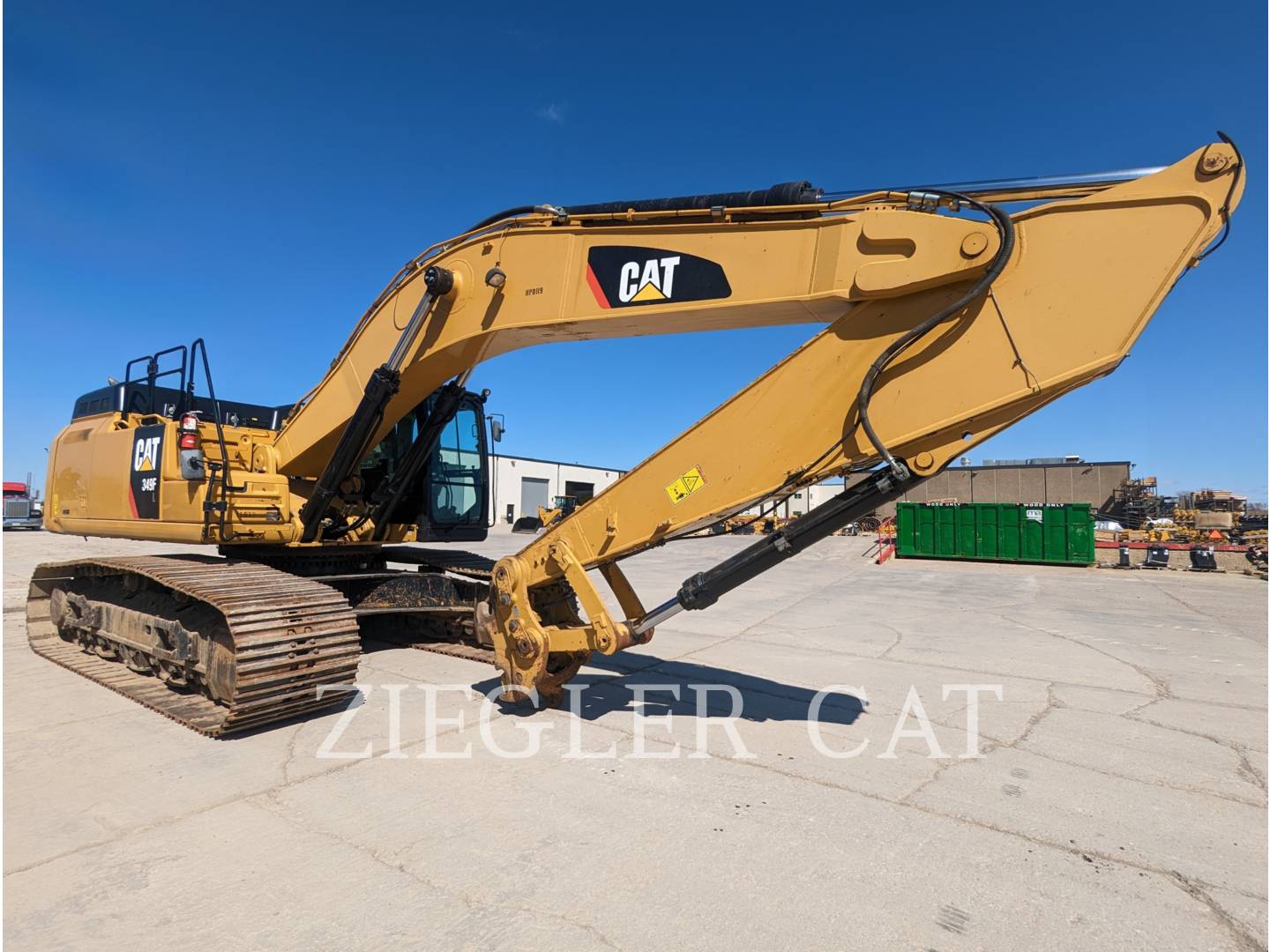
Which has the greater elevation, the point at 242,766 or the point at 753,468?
the point at 753,468

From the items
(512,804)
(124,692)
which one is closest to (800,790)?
(512,804)

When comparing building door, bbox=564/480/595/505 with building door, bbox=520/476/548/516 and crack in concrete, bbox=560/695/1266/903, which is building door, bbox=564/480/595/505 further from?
crack in concrete, bbox=560/695/1266/903

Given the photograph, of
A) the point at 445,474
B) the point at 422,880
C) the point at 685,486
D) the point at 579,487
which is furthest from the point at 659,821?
the point at 579,487

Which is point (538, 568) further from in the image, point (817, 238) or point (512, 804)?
point (817, 238)

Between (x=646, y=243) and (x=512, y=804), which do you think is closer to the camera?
(x=512, y=804)

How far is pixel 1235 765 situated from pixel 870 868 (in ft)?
10.7

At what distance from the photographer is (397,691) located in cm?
610

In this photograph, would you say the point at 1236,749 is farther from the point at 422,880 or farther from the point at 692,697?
the point at 422,880

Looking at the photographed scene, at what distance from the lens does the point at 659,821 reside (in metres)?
3.78

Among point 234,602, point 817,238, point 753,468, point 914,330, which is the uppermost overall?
point 817,238

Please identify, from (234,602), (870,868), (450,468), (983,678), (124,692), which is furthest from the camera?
(450,468)

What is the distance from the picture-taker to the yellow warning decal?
4.65m

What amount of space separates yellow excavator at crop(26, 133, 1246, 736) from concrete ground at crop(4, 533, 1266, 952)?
0.69 meters

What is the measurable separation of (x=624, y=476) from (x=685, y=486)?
480 mm
